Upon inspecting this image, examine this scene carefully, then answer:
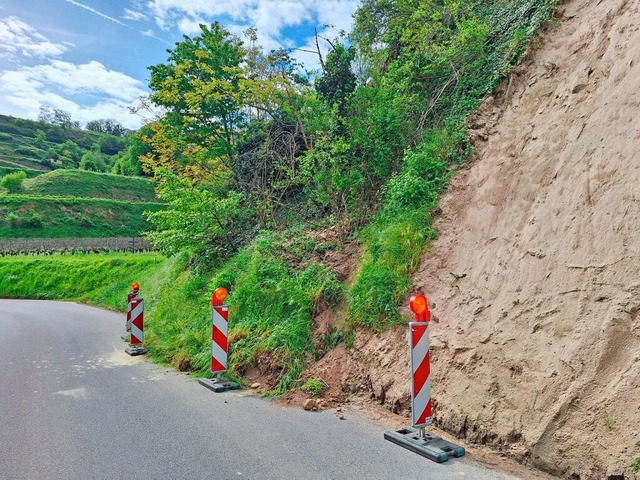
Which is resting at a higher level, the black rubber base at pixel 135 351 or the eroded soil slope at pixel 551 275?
the eroded soil slope at pixel 551 275

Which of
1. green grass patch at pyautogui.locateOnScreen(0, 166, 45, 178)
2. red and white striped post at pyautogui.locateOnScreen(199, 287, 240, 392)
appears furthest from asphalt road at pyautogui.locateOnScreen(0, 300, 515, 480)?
green grass patch at pyautogui.locateOnScreen(0, 166, 45, 178)

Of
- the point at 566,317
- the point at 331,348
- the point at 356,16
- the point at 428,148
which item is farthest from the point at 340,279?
the point at 356,16

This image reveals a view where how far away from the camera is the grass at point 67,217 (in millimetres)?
46375

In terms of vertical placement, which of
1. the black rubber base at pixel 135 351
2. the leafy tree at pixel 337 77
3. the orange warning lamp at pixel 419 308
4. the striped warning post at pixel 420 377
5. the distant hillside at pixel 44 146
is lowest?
the black rubber base at pixel 135 351

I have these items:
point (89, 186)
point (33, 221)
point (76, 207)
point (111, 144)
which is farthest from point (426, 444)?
point (111, 144)

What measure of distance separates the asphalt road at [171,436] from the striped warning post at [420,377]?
0.37 metres

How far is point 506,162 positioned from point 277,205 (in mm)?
6594

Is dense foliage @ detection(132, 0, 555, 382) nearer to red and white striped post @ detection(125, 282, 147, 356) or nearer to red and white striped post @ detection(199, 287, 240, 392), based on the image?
red and white striped post @ detection(199, 287, 240, 392)

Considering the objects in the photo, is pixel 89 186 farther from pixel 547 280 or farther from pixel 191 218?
pixel 547 280

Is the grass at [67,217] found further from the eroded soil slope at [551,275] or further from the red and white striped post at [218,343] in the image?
the eroded soil slope at [551,275]

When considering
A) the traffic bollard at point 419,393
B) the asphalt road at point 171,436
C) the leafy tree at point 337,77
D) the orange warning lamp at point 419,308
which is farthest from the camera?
the leafy tree at point 337,77

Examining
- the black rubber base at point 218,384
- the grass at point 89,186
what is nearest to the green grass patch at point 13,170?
the grass at point 89,186

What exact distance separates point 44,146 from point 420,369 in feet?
428

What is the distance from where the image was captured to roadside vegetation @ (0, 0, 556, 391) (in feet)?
21.3
